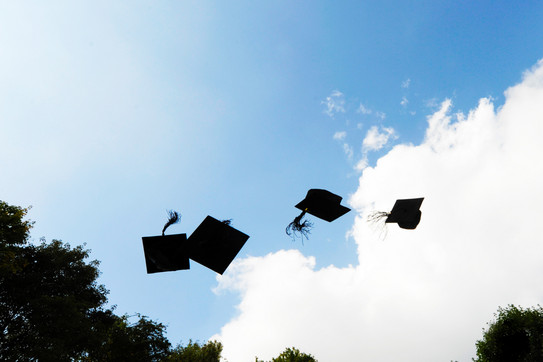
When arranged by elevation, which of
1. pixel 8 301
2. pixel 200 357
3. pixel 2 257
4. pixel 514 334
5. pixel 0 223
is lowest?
pixel 514 334

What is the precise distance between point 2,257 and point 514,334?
23021 millimetres

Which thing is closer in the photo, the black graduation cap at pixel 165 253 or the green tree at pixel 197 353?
the black graduation cap at pixel 165 253

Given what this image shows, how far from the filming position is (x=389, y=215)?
649 cm

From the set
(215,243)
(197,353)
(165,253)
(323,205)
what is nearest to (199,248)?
(215,243)

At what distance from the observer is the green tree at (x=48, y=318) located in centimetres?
1194

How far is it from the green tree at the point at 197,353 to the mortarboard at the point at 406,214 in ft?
46.3

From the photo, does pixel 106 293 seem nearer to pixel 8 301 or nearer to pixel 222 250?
pixel 8 301

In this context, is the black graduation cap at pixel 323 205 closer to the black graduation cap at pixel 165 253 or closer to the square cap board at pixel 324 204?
the square cap board at pixel 324 204

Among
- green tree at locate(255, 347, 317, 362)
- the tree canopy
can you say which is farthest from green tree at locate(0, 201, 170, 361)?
green tree at locate(255, 347, 317, 362)

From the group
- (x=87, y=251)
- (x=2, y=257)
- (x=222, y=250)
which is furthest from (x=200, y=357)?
(x=222, y=250)

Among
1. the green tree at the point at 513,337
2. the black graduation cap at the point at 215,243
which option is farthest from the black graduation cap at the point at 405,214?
the green tree at the point at 513,337

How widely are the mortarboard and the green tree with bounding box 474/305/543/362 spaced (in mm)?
11571

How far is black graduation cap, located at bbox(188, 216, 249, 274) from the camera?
19.5ft

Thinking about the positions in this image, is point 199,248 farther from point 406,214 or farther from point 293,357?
point 293,357
